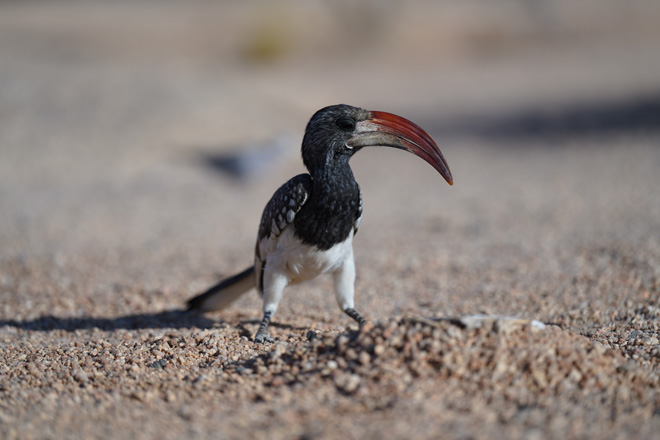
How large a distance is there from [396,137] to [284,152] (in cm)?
868

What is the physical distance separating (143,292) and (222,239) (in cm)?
253

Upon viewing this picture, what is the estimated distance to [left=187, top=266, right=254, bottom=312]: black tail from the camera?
5.37m

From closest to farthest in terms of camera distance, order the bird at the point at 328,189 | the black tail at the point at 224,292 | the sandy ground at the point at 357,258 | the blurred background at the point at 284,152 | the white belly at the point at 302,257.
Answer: the sandy ground at the point at 357,258 < the bird at the point at 328,189 < the white belly at the point at 302,257 < the black tail at the point at 224,292 < the blurred background at the point at 284,152

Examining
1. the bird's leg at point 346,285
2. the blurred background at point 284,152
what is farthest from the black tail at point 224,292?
the blurred background at point 284,152

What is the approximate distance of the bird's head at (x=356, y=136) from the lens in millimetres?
4414

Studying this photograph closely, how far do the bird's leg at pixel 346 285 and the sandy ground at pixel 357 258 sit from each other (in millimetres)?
264

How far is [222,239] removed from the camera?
9148 millimetres

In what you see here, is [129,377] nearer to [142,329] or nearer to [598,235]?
[142,329]

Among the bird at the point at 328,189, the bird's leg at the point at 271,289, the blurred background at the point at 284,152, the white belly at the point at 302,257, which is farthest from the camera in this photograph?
the blurred background at the point at 284,152

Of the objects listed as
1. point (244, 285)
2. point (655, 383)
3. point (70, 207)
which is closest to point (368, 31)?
point (70, 207)

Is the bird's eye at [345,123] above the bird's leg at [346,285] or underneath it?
above

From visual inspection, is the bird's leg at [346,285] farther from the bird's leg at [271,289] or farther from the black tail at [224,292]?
the black tail at [224,292]

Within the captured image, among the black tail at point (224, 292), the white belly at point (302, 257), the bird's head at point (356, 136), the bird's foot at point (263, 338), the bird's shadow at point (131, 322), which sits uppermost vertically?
the bird's head at point (356, 136)

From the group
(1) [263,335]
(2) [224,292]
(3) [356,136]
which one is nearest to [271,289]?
(1) [263,335]
